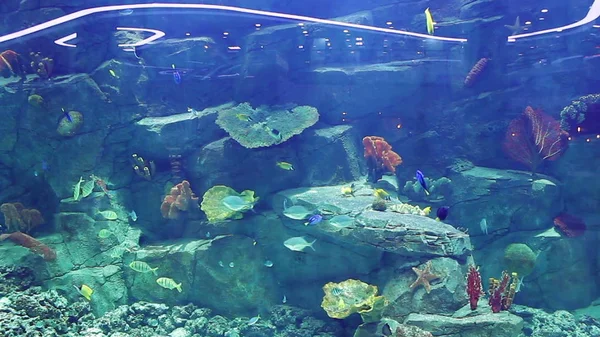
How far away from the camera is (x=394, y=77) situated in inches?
391

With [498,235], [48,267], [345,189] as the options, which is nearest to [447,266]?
[345,189]

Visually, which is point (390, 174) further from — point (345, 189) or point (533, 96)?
point (533, 96)

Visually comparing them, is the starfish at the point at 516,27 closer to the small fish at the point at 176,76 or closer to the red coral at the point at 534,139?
the red coral at the point at 534,139

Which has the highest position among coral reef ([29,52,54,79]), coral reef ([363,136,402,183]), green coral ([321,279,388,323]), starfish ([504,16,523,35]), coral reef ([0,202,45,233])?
starfish ([504,16,523,35])

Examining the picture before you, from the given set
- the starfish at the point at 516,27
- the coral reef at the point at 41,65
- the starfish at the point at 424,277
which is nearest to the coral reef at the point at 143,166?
the coral reef at the point at 41,65

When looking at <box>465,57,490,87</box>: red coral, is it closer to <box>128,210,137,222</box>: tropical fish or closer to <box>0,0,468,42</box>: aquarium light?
<box>0,0,468,42</box>: aquarium light

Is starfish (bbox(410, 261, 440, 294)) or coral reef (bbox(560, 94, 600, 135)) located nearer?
starfish (bbox(410, 261, 440, 294))

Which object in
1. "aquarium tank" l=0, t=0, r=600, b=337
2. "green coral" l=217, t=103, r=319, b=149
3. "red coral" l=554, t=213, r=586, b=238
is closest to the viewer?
"aquarium tank" l=0, t=0, r=600, b=337

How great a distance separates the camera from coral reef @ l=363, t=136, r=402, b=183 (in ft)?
29.5

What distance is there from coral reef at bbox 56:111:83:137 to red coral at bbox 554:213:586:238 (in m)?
10.6

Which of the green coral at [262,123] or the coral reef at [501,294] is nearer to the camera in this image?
the coral reef at [501,294]

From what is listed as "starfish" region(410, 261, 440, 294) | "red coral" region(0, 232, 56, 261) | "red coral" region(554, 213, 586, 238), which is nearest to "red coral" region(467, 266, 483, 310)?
"starfish" region(410, 261, 440, 294)

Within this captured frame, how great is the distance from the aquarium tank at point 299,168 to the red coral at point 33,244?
31mm

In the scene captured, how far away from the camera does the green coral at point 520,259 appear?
24.6 ft
